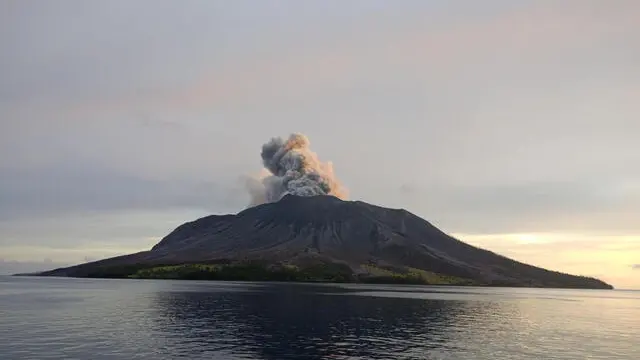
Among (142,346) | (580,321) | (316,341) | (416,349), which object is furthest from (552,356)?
(580,321)

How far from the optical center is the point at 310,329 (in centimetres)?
8006

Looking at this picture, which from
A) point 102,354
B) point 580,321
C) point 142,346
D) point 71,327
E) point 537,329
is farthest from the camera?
point 580,321

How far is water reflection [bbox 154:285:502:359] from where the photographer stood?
61.9 meters

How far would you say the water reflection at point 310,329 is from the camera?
61.9m

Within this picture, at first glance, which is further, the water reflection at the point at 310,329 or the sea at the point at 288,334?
the water reflection at the point at 310,329

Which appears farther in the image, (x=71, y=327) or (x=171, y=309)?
(x=171, y=309)

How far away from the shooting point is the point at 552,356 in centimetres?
6391

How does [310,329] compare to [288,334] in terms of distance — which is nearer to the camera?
[288,334]

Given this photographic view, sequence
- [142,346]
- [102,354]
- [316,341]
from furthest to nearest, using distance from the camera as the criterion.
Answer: [316,341], [142,346], [102,354]

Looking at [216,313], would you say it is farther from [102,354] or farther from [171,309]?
[102,354]

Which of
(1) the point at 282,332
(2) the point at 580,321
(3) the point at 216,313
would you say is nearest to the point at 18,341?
(1) the point at 282,332

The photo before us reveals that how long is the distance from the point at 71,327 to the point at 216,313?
29.8 meters

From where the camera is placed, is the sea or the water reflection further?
the water reflection

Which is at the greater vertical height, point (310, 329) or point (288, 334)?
point (310, 329)
